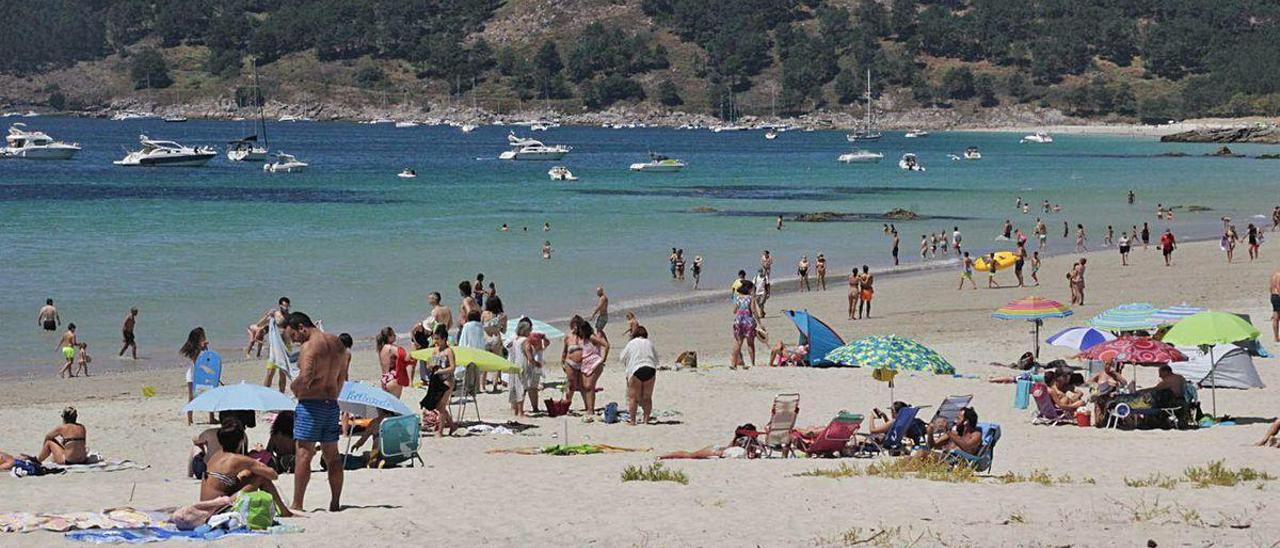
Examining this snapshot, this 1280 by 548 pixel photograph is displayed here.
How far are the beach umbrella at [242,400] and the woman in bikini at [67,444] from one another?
1.93m

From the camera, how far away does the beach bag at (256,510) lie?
10.8 m

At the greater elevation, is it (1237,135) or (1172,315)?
(1172,315)

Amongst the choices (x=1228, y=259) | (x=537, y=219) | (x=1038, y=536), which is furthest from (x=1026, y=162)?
(x=1038, y=536)

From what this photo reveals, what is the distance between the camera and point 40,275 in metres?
39.5

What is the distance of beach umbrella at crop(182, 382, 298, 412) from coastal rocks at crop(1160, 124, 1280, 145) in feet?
500

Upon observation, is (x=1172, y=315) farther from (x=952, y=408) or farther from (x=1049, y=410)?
(x=952, y=408)

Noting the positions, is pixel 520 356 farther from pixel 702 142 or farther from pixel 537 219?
pixel 702 142

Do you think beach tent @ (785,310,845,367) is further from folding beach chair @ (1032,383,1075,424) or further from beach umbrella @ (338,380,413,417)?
beach umbrella @ (338,380,413,417)

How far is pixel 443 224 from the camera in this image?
5881 centimetres

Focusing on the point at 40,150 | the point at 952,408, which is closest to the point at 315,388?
the point at 952,408

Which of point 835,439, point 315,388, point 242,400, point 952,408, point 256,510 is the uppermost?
point 315,388

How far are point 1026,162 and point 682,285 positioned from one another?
89.4 metres

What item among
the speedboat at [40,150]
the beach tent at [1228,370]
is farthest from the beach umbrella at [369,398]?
the speedboat at [40,150]

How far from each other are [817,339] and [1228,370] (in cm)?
546
